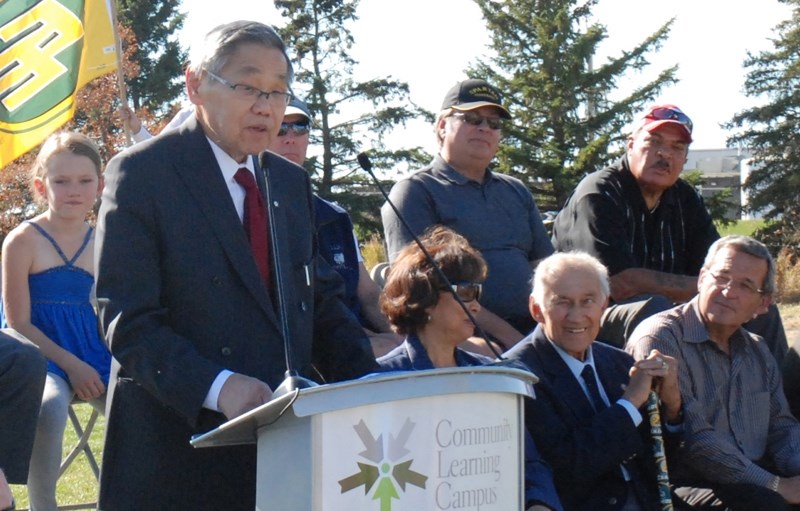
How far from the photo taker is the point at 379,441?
228 centimetres

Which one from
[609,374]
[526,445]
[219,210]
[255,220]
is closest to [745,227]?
[609,374]

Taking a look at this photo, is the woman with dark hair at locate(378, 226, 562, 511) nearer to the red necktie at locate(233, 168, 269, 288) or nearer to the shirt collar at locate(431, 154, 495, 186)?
the red necktie at locate(233, 168, 269, 288)

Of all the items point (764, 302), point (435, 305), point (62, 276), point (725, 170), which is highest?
point (725, 170)

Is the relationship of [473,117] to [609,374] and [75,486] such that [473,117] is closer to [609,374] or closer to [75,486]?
[609,374]

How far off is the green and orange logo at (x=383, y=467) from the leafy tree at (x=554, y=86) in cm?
2586

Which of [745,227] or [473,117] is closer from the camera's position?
[473,117]

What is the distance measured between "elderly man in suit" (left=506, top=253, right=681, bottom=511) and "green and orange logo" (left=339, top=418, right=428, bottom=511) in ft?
6.04

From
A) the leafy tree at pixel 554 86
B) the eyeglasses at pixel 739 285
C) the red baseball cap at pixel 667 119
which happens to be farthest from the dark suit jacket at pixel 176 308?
the leafy tree at pixel 554 86

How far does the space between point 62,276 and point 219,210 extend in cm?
305

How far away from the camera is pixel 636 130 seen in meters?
6.02

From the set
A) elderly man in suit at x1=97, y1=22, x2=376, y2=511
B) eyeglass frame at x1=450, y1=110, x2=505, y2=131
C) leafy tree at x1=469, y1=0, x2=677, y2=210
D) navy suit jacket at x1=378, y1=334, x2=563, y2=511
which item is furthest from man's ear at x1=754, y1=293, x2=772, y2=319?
leafy tree at x1=469, y1=0, x2=677, y2=210

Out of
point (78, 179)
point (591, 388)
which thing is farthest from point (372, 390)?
point (78, 179)

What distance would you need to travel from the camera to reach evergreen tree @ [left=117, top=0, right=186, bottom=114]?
3666 centimetres

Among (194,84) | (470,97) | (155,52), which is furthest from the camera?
(155,52)
